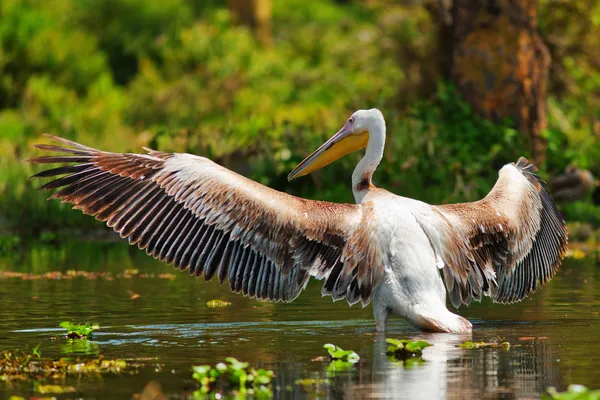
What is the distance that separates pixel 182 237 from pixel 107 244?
6752 millimetres

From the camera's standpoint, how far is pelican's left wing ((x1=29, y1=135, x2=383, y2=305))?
27.9 ft

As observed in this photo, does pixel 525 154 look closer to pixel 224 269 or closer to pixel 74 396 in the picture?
pixel 224 269

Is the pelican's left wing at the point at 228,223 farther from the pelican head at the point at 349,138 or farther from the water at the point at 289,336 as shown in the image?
the pelican head at the point at 349,138

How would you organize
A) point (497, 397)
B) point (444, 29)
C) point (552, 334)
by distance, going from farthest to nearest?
point (444, 29), point (552, 334), point (497, 397)

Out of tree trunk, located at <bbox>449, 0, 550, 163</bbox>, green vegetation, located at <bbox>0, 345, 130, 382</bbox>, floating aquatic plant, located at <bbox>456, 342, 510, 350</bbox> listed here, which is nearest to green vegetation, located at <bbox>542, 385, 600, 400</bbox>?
floating aquatic plant, located at <bbox>456, 342, 510, 350</bbox>

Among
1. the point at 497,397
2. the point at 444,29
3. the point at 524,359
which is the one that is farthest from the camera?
the point at 444,29

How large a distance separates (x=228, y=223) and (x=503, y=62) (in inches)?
320

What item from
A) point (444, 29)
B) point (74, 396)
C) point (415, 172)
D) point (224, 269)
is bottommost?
point (74, 396)

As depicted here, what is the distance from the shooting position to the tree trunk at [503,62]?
52.2ft

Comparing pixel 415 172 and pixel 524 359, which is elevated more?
pixel 415 172


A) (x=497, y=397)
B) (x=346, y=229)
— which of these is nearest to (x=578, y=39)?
(x=346, y=229)

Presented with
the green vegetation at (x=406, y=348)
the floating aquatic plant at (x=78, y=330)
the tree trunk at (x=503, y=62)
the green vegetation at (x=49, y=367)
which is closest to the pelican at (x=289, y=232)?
the floating aquatic plant at (x=78, y=330)

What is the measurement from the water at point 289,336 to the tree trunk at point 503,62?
391cm

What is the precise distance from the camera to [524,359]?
6.99m
